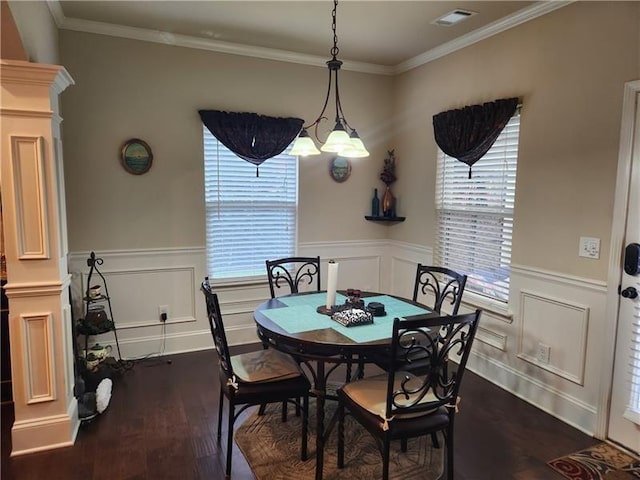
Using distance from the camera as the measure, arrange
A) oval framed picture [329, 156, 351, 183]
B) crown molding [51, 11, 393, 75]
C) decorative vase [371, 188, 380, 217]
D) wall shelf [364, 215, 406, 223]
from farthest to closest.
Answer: decorative vase [371, 188, 380, 217] < wall shelf [364, 215, 406, 223] < oval framed picture [329, 156, 351, 183] < crown molding [51, 11, 393, 75]

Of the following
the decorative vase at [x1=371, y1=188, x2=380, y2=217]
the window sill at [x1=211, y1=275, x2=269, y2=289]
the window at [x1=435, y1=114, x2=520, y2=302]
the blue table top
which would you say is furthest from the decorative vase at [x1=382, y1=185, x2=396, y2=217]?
the blue table top

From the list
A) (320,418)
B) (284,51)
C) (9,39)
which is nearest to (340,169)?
(284,51)

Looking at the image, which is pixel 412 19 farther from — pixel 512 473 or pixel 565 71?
pixel 512 473

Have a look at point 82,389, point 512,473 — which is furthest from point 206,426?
point 512,473

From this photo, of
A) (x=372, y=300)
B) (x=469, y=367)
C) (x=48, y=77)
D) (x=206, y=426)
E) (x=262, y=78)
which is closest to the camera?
(x=48, y=77)

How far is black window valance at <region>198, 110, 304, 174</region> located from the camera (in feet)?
12.1

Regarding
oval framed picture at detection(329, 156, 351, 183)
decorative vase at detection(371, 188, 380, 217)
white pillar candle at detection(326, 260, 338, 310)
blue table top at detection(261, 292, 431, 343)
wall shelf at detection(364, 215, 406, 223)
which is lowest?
blue table top at detection(261, 292, 431, 343)

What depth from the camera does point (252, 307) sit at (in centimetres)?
414

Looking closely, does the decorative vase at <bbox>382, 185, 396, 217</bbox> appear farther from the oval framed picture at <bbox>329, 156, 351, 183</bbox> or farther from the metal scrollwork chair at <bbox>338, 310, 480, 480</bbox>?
the metal scrollwork chair at <bbox>338, 310, 480, 480</bbox>

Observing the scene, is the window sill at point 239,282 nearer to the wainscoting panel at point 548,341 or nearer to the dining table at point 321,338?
the dining table at point 321,338

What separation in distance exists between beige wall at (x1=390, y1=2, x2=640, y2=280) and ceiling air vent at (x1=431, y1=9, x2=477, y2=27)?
13.9 inches

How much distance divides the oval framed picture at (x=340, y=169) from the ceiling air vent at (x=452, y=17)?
5.00 feet

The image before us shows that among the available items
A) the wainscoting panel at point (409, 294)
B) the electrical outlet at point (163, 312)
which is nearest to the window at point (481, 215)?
the wainscoting panel at point (409, 294)

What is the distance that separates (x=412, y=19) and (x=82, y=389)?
3564mm
